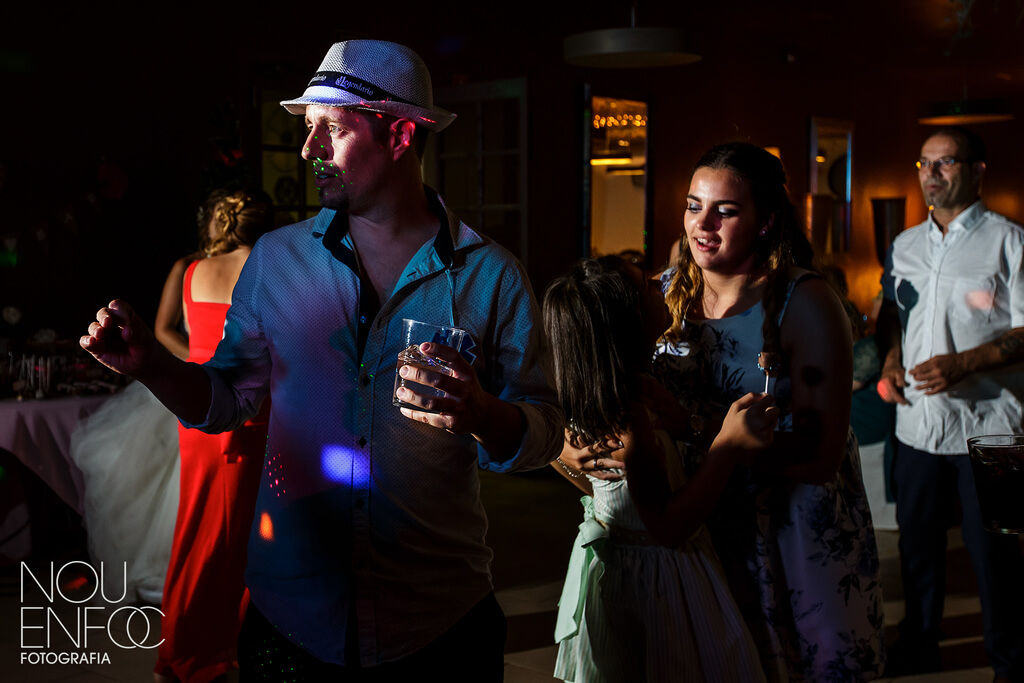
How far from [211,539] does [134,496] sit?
1038 millimetres

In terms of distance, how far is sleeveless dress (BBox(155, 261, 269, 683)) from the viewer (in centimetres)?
312

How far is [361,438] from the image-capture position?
1.54 m

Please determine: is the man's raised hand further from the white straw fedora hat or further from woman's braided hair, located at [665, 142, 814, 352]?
woman's braided hair, located at [665, 142, 814, 352]

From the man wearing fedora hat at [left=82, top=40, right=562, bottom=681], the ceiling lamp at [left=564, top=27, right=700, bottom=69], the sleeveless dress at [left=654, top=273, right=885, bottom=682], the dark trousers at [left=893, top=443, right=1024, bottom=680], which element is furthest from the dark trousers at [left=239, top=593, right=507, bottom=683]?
the ceiling lamp at [left=564, top=27, right=700, bottom=69]

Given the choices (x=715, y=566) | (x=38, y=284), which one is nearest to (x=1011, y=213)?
(x=38, y=284)

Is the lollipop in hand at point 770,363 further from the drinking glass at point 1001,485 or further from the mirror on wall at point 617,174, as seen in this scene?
the mirror on wall at point 617,174

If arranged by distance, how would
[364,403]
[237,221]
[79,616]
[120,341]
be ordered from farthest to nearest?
1. [79,616]
2. [237,221]
3. [364,403]
4. [120,341]

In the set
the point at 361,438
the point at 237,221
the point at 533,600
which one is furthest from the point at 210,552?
the point at 361,438

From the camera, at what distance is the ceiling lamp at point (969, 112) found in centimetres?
993

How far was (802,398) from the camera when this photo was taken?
200 cm

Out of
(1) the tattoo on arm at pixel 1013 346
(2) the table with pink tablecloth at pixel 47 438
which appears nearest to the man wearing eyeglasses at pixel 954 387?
(1) the tattoo on arm at pixel 1013 346

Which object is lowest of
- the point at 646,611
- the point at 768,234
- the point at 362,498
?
the point at 646,611

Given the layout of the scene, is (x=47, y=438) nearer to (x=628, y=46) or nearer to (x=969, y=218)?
(x=628, y=46)

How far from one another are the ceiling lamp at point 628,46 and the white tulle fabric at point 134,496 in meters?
2.97
